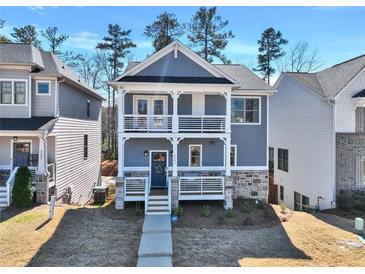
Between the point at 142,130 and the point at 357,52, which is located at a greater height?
the point at 357,52

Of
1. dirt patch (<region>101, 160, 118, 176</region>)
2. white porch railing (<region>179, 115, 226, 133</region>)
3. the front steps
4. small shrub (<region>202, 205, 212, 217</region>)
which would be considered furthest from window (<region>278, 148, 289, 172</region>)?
dirt patch (<region>101, 160, 118, 176</region>)

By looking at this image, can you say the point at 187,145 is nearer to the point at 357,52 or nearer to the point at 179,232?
the point at 179,232

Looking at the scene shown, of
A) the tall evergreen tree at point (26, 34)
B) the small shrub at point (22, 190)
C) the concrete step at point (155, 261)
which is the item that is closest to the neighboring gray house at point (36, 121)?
the small shrub at point (22, 190)

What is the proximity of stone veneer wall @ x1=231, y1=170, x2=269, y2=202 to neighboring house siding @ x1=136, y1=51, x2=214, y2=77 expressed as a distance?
558cm

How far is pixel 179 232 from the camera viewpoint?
10.9 m

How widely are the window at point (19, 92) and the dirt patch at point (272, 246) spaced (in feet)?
33.2

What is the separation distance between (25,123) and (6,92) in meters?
1.95

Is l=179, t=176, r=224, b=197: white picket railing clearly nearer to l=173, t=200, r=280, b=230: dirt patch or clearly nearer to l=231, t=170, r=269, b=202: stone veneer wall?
l=173, t=200, r=280, b=230: dirt patch

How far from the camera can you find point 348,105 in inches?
607

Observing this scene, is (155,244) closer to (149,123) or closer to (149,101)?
(149,123)

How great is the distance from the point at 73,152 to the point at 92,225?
24.6ft

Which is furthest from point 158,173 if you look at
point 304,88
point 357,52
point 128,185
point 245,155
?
point 357,52
